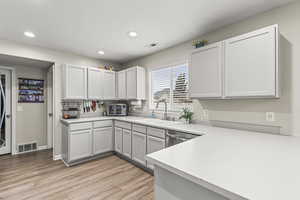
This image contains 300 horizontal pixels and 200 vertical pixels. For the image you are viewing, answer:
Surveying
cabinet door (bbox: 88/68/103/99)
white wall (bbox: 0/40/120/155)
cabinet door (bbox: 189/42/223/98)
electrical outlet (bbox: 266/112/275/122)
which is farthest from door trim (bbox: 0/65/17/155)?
electrical outlet (bbox: 266/112/275/122)

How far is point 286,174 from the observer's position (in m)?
0.79

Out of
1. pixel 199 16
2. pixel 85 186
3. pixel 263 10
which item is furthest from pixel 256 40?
pixel 85 186

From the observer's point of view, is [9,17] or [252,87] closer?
[252,87]

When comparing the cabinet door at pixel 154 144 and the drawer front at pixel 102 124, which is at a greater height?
the drawer front at pixel 102 124

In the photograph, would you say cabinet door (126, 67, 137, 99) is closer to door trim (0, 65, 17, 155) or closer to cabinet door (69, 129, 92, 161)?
cabinet door (69, 129, 92, 161)

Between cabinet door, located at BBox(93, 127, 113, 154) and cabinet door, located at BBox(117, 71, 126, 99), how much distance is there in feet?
3.10

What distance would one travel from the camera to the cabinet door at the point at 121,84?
12.8ft

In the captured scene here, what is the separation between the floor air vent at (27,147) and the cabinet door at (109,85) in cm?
228

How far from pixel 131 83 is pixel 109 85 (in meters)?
0.69

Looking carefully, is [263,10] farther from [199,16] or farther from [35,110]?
[35,110]

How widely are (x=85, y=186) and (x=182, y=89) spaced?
2404 mm

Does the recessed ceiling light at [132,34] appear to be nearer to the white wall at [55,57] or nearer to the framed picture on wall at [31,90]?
the white wall at [55,57]

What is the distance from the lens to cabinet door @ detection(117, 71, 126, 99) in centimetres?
390

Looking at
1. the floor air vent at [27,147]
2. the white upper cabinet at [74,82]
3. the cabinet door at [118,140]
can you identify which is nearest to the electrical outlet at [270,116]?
the cabinet door at [118,140]
